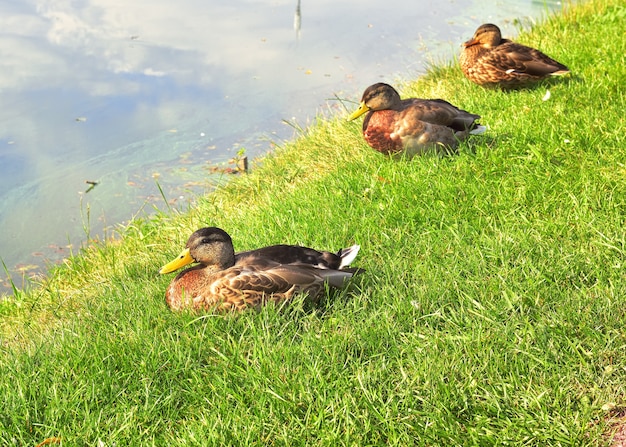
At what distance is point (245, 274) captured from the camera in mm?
3709

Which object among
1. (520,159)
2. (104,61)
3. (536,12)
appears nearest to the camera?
(520,159)

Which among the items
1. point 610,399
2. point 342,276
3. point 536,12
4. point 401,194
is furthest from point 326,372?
point 536,12

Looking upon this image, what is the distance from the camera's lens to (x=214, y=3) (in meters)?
13.4

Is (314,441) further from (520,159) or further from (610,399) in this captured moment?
(520,159)

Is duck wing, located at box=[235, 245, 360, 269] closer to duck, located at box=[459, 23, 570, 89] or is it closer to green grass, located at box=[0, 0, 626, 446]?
green grass, located at box=[0, 0, 626, 446]

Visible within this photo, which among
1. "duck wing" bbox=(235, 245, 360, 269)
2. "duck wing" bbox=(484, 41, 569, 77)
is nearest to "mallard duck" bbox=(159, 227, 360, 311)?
"duck wing" bbox=(235, 245, 360, 269)

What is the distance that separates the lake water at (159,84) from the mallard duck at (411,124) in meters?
2.03

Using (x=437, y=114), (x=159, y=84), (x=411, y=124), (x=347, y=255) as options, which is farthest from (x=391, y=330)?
(x=159, y=84)

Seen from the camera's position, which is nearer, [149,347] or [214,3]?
[149,347]

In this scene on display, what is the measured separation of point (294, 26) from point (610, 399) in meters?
9.96

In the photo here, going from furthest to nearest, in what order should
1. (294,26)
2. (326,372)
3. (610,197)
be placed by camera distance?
(294,26) → (610,197) → (326,372)

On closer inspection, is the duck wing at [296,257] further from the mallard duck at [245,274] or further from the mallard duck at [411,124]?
the mallard duck at [411,124]

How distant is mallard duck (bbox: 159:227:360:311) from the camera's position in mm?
3662

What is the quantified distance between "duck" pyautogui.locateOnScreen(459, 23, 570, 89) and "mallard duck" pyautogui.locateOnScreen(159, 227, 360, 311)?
147 inches
